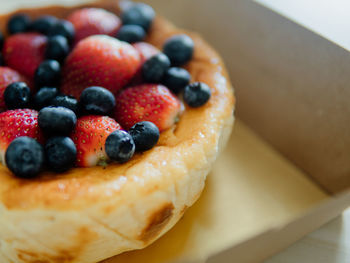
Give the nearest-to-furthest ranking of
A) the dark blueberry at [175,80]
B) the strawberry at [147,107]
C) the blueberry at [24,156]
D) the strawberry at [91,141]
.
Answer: the blueberry at [24,156] < the strawberry at [91,141] < the strawberry at [147,107] < the dark blueberry at [175,80]

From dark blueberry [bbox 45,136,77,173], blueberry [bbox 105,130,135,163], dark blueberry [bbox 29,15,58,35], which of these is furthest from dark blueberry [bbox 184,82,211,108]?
dark blueberry [bbox 29,15,58,35]

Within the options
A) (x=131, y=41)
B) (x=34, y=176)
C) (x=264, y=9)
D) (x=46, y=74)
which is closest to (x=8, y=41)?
(x=46, y=74)

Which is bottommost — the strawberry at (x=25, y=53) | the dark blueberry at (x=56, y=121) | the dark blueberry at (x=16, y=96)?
the strawberry at (x=25, y=53)

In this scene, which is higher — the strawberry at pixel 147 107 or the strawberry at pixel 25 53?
the strawberry at pixel 147 107

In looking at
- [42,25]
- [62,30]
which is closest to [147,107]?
[62,30]

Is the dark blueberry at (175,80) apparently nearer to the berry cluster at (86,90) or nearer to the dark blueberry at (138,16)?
the berry cluster at (86,90)

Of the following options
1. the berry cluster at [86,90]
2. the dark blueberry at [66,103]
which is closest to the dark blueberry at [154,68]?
the berry cluster at [86,90]

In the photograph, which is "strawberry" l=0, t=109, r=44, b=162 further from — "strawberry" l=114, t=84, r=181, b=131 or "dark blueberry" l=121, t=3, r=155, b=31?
"dark blueberry" l=121, t=3, r=155, b=31

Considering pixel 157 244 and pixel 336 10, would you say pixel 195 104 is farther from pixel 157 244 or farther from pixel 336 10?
pixel 336 10
